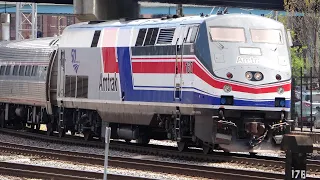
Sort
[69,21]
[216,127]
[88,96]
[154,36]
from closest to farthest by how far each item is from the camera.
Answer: [216,127]
[154,36]
[88,96]
[69,21]

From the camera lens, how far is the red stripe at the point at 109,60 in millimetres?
23953

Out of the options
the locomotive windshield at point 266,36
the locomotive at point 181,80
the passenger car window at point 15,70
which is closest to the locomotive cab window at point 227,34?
the locomotive at point 181,80

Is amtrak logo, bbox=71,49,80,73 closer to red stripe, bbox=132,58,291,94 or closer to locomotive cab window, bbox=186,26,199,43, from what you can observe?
red stripe, bbox=132,58,291,94

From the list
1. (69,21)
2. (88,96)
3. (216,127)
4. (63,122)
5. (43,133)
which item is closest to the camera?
(216,127)

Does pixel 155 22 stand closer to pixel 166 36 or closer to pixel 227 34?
pixel 166 36

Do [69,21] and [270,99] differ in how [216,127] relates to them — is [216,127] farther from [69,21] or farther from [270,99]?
[69,21]

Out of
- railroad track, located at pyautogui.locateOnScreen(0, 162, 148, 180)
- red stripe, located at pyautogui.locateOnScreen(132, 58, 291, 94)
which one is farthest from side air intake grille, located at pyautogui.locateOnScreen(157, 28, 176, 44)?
railroad track, located at pyautogui.locateOnScreen(0, 162, 148, 180)

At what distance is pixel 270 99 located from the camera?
20625 millimetres

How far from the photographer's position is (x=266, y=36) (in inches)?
838

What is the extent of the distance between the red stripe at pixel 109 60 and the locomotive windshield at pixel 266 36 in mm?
4447

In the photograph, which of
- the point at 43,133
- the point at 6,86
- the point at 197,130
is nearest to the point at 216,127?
the point at 197,130

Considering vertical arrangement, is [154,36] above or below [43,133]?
above

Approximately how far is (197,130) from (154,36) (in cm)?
308

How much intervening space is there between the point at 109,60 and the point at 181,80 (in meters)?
A: 3.57
